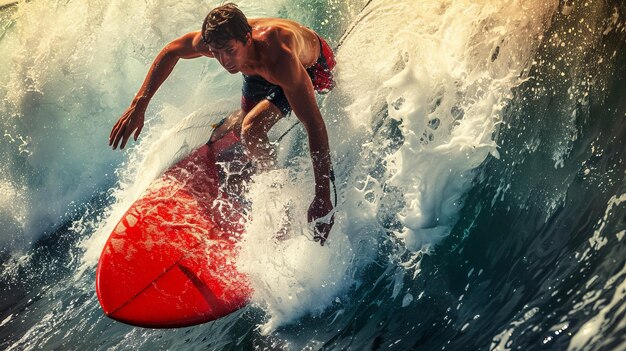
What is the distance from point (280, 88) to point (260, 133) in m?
0.30

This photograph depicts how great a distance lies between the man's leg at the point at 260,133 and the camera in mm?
3396

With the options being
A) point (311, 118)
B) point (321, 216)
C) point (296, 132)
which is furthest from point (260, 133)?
point (296, 132)

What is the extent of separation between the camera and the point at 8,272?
4.87 meters

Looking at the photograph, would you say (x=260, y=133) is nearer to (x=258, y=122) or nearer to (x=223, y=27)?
(x=258, y=122)

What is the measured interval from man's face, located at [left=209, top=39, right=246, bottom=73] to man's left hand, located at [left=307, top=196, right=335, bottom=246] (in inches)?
30.8

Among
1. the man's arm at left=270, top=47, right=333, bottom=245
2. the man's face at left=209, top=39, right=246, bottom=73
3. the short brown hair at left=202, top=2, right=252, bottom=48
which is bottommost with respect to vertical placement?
the man's arm at left=270, top=47, right=333, bottom=245

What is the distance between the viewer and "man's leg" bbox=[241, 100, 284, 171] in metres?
3.40

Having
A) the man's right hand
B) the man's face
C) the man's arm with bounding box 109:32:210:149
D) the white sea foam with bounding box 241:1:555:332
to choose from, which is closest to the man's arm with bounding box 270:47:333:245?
the man's face

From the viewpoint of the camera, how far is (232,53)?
2.94m

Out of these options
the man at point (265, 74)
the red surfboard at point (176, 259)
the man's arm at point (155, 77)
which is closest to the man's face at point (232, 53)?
the man at point (265, 74)

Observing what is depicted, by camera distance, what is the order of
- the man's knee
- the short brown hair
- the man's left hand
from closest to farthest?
the short brown hair
the man's left hand
the man's knee

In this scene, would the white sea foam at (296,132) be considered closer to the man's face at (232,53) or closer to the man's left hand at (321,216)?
the man's left hand at (321,216)

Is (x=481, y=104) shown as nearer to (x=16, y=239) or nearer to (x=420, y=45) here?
(x=420, y=45)

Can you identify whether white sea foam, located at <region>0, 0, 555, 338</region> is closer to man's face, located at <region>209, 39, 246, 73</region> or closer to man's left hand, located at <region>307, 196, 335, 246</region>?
man's left hand, located at <region>307, 196, 335, 246</region>
